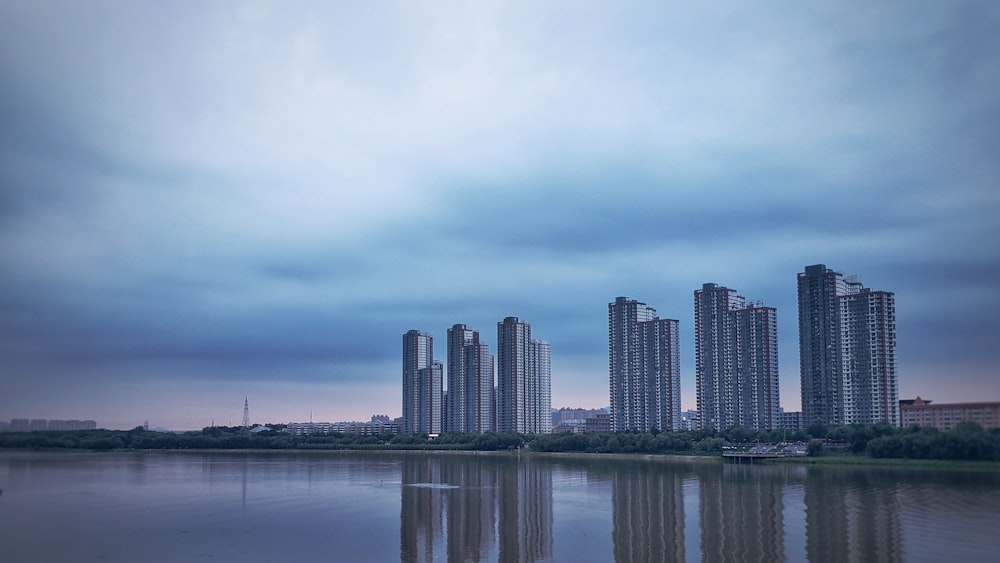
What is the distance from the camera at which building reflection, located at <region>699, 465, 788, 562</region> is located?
1348cm

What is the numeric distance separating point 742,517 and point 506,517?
16.6 feet

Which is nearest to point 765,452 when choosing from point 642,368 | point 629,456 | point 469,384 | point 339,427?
point 629,456

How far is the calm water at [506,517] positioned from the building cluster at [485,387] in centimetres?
2915

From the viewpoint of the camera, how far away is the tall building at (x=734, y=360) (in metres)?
44.6

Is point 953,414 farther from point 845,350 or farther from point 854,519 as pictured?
point 845,350

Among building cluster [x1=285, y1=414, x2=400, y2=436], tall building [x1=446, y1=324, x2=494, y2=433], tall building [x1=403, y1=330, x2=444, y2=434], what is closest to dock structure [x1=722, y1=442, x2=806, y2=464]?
tall building [x1=446, y1=324, x2=494, y2=433]

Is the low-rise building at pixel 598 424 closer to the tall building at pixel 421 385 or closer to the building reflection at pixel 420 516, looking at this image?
the tall building at pixel 421 385

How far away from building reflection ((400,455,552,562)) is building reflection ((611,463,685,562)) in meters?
1.42

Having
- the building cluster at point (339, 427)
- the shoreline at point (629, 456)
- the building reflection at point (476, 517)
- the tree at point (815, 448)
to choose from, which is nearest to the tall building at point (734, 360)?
the shoreline at point (629, 456)

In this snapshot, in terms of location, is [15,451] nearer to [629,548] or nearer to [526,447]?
[629,548]

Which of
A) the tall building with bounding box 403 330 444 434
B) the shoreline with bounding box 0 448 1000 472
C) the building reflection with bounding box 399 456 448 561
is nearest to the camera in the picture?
the building reflection with bounding box 399 456 448 561

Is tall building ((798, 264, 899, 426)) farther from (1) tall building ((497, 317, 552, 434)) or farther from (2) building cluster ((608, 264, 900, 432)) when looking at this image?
(1) tall building ((497, 317, 552, 434))

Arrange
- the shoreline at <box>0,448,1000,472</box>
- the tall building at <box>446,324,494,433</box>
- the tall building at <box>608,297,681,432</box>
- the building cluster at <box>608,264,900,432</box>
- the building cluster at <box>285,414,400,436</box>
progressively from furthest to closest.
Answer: the building cluster at <box>285,414,400,436</box> < the tall building at <box>446,324,494,433</box> < the tall building at <box>608,297,681,432</box> < the building cluster at <box>608,264,900,432</box> < the shoreline at <box>0,448,1000,472</box>

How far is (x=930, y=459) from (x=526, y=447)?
31527 millimetres
